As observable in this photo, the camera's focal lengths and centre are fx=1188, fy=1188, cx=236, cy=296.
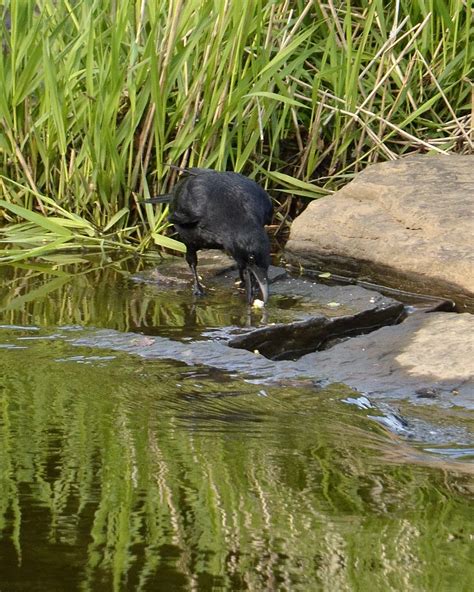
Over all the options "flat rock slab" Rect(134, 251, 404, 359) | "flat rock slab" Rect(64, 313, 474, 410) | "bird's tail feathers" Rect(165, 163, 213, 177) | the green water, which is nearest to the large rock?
"flat rock slab" Rect(134, 251, 404, 359)

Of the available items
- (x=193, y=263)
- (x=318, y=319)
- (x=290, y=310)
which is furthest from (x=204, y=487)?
(x=193, y=263)

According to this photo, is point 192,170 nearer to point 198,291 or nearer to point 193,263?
point 193,263

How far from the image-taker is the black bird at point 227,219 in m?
4.98

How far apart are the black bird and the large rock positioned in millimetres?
440

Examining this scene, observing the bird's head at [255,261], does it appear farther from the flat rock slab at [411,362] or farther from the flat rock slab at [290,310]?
the flat rock slab at [411,362]

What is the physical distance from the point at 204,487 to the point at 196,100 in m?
3.54

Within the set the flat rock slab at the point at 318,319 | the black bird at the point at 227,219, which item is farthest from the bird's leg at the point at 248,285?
the flat rock slab at the point at 318,319

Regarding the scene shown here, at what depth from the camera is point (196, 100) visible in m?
5.86

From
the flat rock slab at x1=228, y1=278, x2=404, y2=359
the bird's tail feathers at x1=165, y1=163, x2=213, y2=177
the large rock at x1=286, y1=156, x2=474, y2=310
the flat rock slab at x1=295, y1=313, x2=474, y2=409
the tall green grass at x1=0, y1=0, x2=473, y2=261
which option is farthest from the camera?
the tall green grass at x1=0, y1=0, x2=473, y2=261

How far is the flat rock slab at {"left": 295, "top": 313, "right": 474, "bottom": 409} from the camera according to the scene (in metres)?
3.63

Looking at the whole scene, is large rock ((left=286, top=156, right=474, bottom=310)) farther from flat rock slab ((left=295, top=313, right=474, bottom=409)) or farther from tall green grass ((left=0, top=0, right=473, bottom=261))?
flat rock slab ((left=295, top=313, right=474, bottom=409))

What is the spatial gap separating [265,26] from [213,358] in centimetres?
279

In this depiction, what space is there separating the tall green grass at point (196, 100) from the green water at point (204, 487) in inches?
78.2

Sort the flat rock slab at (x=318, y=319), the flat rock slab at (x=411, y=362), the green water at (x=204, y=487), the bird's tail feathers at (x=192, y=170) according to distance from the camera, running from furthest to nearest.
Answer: the bird's tail feathers at (x=192, y=170) → the flat rock slab at (x=318, y=319) → the flat rock slab at (x=411, y=362) → the green water at (x=204, y=487)
